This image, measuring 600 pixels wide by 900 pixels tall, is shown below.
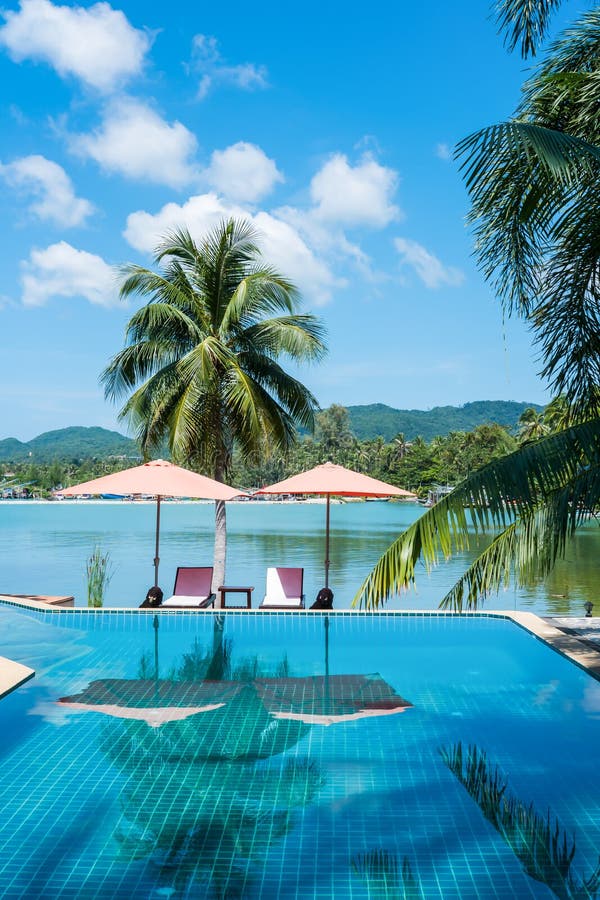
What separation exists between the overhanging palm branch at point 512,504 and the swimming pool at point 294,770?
4.80 feet

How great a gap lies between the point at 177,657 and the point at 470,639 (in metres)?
3.78

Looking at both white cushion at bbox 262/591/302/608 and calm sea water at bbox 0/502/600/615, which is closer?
white cushion at bbox 262/591/302/608

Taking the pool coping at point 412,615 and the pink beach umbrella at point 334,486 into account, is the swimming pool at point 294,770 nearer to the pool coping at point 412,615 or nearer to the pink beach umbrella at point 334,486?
the pool coping at point 412,615

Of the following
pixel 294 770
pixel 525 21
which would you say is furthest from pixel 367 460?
pixel 294 770

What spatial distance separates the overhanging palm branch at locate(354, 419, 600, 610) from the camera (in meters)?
3.99

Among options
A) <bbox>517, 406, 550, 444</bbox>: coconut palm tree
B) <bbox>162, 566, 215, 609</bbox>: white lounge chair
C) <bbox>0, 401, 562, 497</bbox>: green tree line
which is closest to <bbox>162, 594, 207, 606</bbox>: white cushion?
<bbox>162, 566, 215, 609</bbox>: white lounge chair

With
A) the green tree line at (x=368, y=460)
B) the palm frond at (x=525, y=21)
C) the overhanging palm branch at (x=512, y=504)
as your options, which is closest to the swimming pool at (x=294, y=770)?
the overhanging palm branch at (x=512, y=504)

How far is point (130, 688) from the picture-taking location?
294 inches

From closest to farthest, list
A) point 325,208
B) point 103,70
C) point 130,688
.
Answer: point 130,688 → point 103,70 → point 325,208

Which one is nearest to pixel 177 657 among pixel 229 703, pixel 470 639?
pixel 229 703

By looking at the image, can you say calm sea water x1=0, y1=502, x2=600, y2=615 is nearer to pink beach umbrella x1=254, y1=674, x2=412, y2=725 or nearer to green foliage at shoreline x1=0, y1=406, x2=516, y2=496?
pink beach umbrella x1=254, y1=674, x2=412, y2=725

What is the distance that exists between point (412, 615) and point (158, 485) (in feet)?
13.7

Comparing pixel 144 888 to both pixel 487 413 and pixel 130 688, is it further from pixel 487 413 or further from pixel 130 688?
pixel 487 413

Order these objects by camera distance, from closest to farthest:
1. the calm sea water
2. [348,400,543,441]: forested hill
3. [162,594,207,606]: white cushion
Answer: [162,594,207,606]: white cushion < the calm sea water < [348,400,543,441]: forested hill
